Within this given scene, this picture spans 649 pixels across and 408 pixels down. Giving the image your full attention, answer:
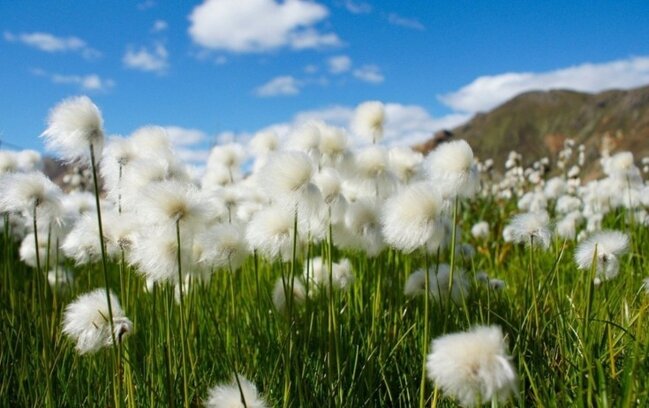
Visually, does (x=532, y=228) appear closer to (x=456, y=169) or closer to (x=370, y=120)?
(x=456, y=169)

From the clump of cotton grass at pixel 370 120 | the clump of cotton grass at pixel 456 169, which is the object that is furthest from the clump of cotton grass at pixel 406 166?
the clump of cotton grass at pixel 456 169

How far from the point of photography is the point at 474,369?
5.03 feet

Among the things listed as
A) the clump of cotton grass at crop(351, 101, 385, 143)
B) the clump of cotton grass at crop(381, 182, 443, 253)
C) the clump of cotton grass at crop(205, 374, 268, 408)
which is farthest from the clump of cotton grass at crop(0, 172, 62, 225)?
the clump of cotton grass at crop(351, 101, 385, 143)

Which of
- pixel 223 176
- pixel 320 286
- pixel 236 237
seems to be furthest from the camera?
pixel 223 176

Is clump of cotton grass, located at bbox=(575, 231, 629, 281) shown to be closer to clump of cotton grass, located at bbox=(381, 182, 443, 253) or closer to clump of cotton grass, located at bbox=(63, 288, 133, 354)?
clump of cotton grass, located at bbox=(381, 182, 443, 253)

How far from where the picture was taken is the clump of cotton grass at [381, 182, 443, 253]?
220cm

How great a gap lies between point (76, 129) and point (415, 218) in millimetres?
1224

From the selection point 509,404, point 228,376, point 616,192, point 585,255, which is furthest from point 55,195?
point 616,192

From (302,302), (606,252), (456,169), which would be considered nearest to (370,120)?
(302,302)

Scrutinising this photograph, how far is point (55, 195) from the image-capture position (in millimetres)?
2879

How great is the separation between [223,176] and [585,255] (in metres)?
2.59

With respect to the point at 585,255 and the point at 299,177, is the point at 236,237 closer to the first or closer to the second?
the point at 299,177

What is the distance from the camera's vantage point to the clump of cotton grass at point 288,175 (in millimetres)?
2408

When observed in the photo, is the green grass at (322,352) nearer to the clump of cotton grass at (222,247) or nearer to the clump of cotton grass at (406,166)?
the clump of cotton grass at (222,247)
